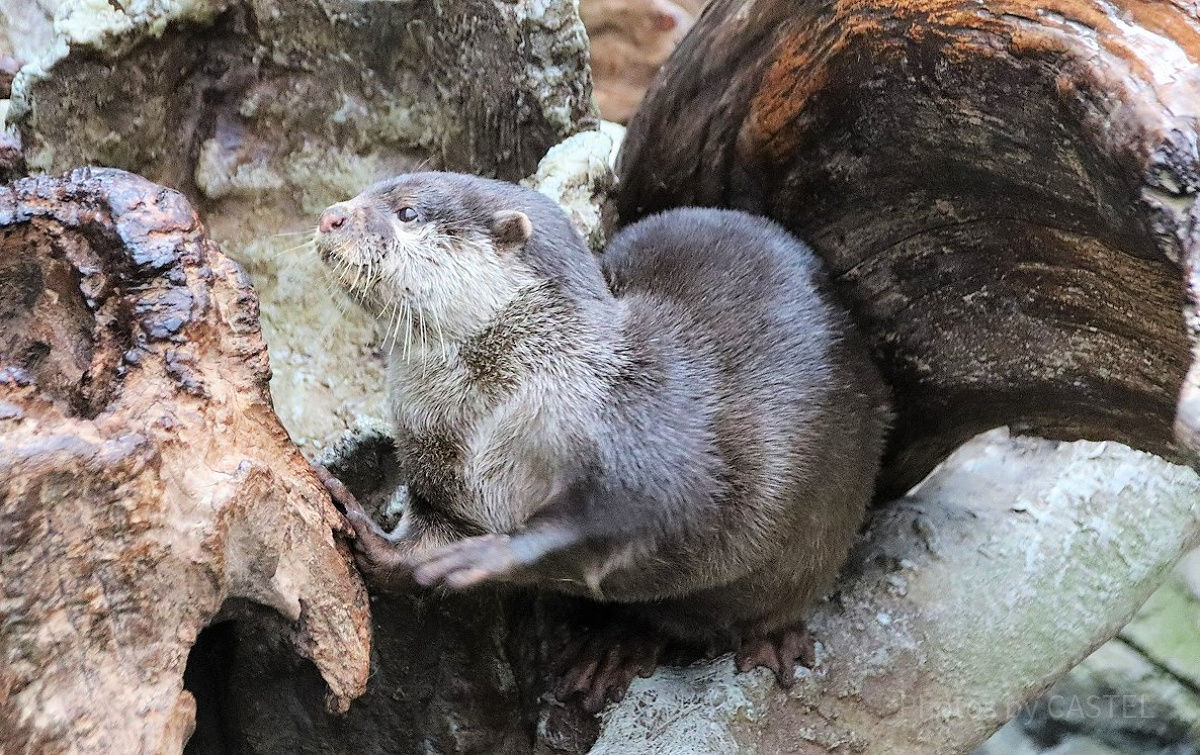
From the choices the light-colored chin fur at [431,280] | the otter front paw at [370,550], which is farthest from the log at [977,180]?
the otter front paw at [370,550]

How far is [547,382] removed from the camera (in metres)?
1.80

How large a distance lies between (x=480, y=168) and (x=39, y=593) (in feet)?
5.36

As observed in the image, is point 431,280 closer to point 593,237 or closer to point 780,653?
point 593,237

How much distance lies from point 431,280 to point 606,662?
87 centimetres

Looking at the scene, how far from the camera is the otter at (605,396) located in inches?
68.6

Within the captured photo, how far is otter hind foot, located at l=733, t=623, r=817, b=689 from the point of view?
2123 millimetres

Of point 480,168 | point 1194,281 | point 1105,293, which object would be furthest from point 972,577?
point 480,168

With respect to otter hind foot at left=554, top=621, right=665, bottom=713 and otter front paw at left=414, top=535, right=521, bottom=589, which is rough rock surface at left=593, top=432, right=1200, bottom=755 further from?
otter front paw at left=414, top=535, right=521, bottom=589

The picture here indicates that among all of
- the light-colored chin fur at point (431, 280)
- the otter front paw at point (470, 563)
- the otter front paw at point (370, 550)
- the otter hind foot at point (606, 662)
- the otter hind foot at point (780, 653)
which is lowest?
the otter hind foot at point (606, 662)

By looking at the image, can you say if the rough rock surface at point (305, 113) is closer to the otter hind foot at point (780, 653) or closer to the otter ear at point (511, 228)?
the otter ear at point (511, 228)

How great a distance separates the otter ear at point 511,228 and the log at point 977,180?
487 mm

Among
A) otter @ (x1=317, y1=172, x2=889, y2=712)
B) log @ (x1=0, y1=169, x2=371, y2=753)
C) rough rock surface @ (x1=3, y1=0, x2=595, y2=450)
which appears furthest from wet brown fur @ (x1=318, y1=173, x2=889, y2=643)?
rough rock surface @ (x1=3, y1=0, x2=595, y2=450)

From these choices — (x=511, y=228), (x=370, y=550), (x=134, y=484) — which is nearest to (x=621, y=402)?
(x=511, y=228)

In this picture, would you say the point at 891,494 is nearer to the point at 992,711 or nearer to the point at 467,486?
the point at 992,711
